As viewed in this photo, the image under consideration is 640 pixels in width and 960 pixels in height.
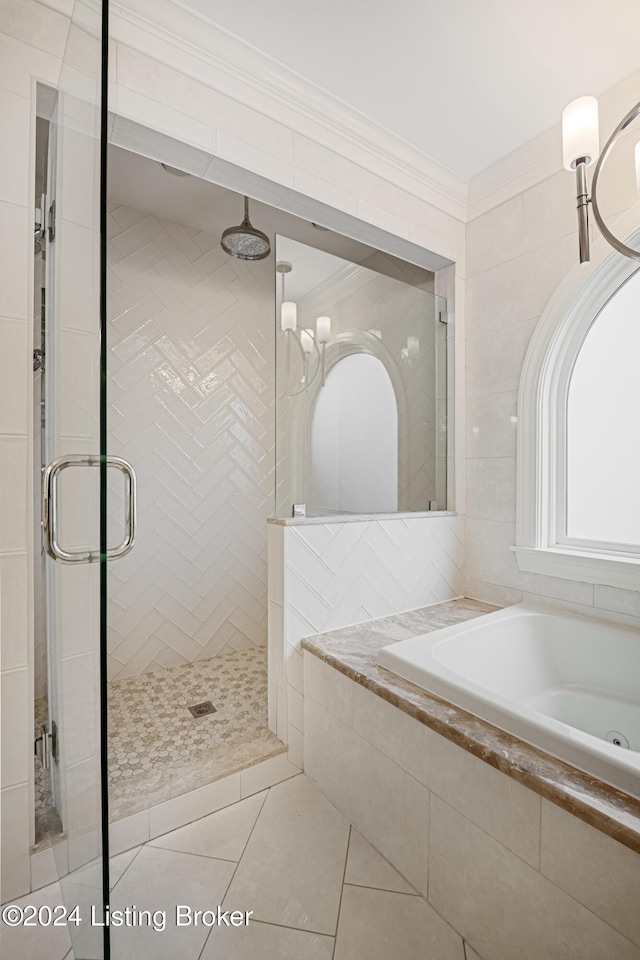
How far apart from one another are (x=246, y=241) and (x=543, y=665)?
2.46 metres

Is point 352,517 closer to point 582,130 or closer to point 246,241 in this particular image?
point 582,130

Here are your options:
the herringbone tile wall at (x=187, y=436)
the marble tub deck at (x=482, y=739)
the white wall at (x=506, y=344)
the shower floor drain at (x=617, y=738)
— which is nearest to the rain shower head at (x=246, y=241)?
the herringbone tile wall at (x=187, y=436)

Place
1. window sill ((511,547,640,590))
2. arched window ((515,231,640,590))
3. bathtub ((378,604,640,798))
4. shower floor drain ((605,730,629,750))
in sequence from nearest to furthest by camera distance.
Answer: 1. bathtub ((378,604,640,798))
2. shower floor drain ((605,730,629,750))
3. window sill ((511,547,640,590))
4. arched window ((515,231,640,590))

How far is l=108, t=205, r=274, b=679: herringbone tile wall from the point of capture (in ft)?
8.02

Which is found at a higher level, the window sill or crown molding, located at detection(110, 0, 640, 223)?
crown molding, located at detection(110, 0, 640, 223)

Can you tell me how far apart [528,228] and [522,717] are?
6.79 ft

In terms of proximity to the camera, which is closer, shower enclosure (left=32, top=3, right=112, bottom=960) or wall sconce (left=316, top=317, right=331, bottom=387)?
shower enclosure (left=32, top=3, right=112, bottom=960)

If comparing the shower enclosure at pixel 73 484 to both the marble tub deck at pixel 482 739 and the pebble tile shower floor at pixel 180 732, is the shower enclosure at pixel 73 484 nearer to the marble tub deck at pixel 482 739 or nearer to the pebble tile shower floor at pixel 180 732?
the pebble tile shower floor at pixel 180 732

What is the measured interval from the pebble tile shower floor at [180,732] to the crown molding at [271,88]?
2.39 m

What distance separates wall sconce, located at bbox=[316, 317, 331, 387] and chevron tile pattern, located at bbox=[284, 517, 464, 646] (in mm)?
649

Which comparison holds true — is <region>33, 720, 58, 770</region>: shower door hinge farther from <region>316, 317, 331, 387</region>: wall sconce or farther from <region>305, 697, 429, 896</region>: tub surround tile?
<region>316, 317, 331, 387</region>: wall sconce

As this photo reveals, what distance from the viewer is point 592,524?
199cm

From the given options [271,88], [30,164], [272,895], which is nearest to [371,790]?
[272,895]

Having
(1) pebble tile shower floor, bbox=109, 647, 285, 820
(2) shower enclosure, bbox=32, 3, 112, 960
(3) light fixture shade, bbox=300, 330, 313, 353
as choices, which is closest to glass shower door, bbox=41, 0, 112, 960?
(2) shower enclosure, bbox=32, 3, 112, 960
